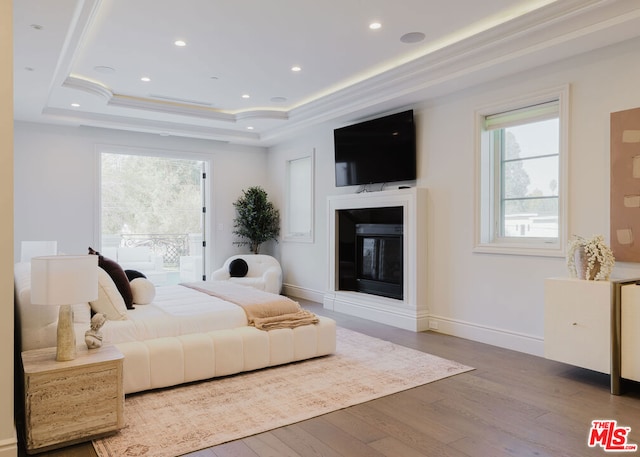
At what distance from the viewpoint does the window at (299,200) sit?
7.32m

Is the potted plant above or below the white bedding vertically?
above

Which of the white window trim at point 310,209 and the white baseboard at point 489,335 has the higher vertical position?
the white window trim at point 310,209

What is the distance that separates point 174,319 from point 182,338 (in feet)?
0.54

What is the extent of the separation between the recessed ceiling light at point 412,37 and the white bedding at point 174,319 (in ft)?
9.27

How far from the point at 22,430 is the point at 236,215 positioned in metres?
5.60

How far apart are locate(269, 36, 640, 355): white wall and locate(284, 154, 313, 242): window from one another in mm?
2406

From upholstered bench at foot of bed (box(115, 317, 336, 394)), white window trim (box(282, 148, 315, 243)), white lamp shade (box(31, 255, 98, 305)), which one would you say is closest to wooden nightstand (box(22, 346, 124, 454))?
white lamp shade (box(31, 255, 98, 305))

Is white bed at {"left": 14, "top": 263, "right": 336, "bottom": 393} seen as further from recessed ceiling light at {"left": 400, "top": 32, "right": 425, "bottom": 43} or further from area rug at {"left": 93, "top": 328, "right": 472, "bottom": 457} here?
recessed ceiling light at {"left": 400, "top": 32, "right": 425, "bottom": 43}

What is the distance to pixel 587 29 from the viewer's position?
11.2ft

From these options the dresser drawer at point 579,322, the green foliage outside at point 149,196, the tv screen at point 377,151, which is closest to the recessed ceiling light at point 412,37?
the tv screen at point 377,151

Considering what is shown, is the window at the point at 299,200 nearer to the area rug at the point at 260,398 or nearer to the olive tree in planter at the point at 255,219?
the olive tree in planter at the point at 255,219

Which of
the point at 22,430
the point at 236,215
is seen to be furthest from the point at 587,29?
the point at 236,215

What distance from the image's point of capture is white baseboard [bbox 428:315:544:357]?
4.20 m

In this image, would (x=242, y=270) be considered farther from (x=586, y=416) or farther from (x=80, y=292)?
(x=586, y=416)
